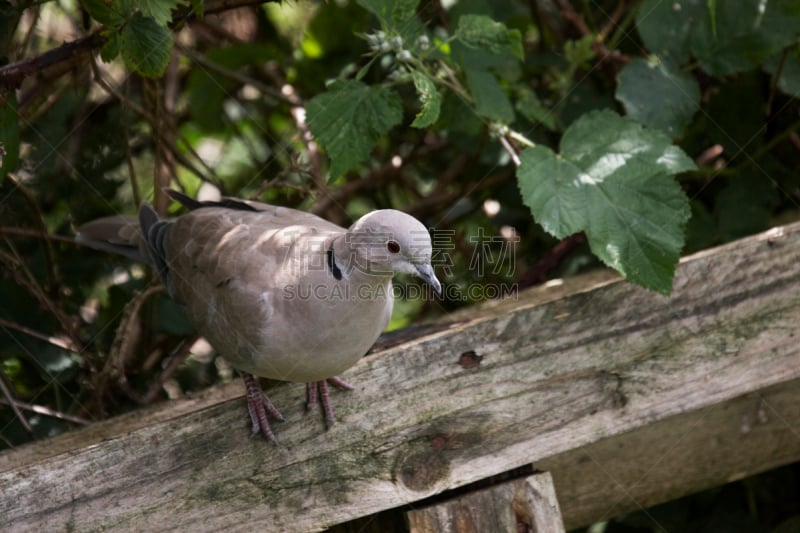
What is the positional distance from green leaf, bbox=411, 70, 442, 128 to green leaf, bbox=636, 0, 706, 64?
3.13ft

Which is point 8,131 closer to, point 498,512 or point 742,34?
point 498,512

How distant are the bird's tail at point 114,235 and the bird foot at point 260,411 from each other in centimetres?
101

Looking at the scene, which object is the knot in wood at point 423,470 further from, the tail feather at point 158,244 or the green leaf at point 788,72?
the green leaf at point 788,72

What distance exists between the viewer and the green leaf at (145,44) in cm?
216

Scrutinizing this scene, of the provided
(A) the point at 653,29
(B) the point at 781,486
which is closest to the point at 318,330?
(A) the point at 653,29

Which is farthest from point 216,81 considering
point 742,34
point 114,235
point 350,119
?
point 742,34

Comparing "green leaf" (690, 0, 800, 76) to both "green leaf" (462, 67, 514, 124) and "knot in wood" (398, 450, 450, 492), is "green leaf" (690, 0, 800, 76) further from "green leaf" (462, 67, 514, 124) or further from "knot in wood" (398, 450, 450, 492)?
"knot in wood" (398, 450, 450, 492)

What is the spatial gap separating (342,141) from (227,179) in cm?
210

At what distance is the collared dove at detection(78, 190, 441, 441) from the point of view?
2.01m

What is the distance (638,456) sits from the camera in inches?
89.7

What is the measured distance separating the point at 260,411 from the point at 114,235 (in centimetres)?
124

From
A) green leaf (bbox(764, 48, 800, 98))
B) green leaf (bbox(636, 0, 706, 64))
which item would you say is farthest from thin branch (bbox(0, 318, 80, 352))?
green leaf (bbox(764, 48, 800, 98))

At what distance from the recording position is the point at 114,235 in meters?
2.90

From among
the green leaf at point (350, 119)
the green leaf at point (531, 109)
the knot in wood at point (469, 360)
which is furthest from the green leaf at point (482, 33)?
the knot in wood at point (469, 360)
